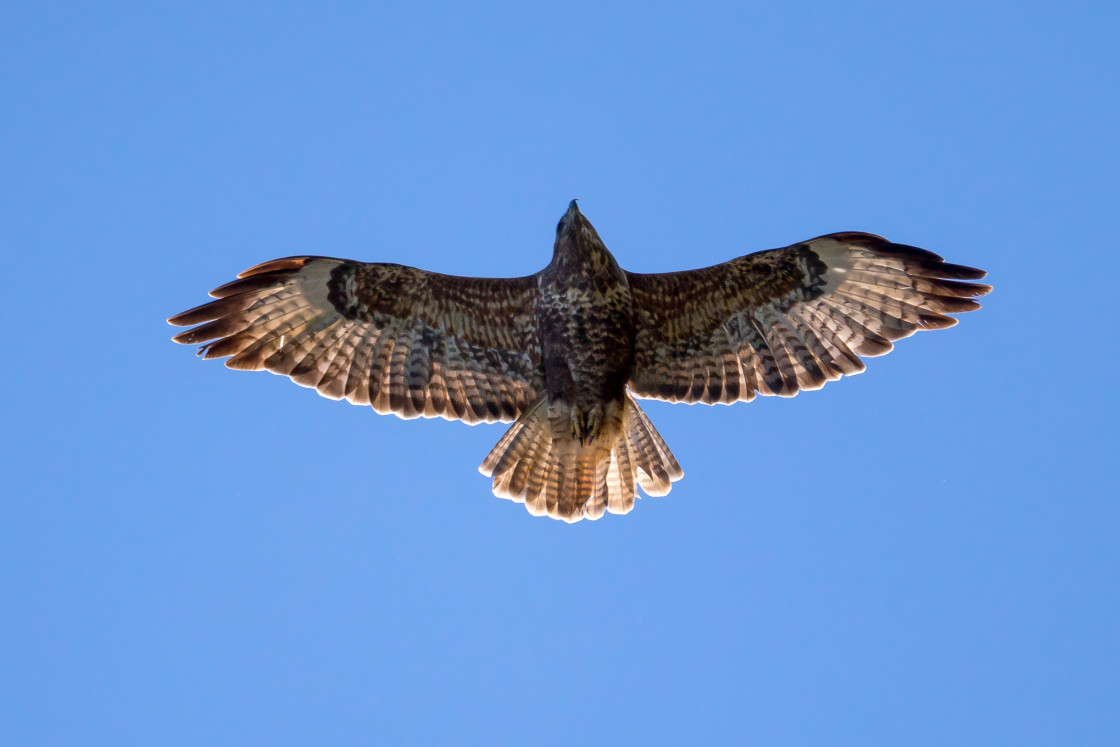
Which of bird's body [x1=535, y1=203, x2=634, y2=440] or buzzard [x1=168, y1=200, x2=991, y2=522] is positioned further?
buzzard [x1=168, y1=200, x2=991, y2=522]

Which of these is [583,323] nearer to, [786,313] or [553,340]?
[553,340]

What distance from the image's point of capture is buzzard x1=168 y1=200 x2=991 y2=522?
24.4 ft

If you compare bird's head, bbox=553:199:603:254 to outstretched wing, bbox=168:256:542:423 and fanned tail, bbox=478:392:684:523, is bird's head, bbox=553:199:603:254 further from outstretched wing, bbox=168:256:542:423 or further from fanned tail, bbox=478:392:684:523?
fanned tail, bbox=478:392:684:523

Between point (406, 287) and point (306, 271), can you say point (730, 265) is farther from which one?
point (306, 271)

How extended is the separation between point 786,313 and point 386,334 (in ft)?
9.24

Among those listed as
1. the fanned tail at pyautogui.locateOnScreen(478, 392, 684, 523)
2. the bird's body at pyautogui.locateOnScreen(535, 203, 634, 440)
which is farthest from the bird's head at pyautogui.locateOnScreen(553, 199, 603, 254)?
the fanned tail at pyautogui.locateOnScreen(478, 392, 684, 523)

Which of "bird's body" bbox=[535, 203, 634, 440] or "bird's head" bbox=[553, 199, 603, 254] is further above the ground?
"bird's head" bbox=[553, 199, 603, 254]

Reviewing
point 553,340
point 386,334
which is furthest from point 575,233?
point 386,334

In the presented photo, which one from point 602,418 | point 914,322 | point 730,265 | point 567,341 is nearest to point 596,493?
point 602,418

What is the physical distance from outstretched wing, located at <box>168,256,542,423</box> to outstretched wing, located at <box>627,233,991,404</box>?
0.94 metres

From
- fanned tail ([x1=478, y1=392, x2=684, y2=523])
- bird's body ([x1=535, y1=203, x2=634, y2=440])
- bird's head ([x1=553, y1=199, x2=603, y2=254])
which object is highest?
bird's head ([x1=553, y1=199, x2=603, y2=254])

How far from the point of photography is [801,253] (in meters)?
7.49

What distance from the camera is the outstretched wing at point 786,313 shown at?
7.44 meters

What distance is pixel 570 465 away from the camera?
7.55 m
